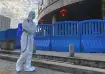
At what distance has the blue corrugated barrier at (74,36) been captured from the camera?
35.7 feet

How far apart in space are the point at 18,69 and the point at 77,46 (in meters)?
4.64

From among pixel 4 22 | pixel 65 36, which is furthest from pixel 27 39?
pixel 4 22

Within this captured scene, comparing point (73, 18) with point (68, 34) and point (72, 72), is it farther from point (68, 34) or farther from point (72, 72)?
point (72, 72)

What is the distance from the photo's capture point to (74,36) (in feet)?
37.5

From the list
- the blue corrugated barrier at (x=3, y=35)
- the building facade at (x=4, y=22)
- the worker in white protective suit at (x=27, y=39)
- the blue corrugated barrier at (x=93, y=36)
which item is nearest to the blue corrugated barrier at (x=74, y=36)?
the blue corrugated barrier at (x=93, y=36)

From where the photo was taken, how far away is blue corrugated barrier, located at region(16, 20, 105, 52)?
10.9 metres

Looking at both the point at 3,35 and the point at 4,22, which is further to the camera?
the point at 4,22

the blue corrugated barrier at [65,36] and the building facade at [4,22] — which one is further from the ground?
the building facade at [4,22]

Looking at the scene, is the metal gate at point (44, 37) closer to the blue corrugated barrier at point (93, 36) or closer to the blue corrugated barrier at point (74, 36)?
the blue corrugated barrier at point (74, 36)

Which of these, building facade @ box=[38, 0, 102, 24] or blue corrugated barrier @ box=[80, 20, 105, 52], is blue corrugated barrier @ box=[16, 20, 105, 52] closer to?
blue corrugated barrier @ box=[80, 20, 105, 52]

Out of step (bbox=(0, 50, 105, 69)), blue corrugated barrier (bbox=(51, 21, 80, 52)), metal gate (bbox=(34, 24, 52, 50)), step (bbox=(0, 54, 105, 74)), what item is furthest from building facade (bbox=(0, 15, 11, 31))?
step (bbox=(0, 54, 105, 74))

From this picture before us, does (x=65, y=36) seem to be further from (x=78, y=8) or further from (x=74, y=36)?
(x=78, y=8)

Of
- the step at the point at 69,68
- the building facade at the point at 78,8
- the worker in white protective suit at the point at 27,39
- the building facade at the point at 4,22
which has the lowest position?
the step at the point at 69,68

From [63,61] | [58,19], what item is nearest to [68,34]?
[63,61]
